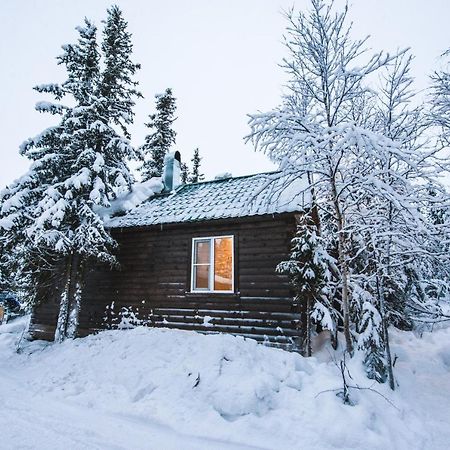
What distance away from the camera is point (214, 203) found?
1114 cm

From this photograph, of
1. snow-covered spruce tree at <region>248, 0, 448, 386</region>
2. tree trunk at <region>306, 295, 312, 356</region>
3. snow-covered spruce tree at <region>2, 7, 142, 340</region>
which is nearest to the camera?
snow-covered spruce tree at <region>248, 0, 448, 386</region>

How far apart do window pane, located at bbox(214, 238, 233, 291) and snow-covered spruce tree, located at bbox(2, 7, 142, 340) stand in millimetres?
3426

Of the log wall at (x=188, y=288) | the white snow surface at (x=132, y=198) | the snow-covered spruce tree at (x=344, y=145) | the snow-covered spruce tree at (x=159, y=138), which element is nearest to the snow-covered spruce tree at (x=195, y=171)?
the snow-covered spruce tree at (x=159, y=138)

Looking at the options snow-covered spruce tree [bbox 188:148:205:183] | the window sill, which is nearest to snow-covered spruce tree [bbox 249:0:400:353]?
the window sill

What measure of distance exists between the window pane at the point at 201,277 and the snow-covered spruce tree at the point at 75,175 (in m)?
2.80

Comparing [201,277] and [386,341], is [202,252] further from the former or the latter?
[386,341]

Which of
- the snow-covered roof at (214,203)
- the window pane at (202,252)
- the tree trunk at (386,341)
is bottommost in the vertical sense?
the tree trunk at (386,341)

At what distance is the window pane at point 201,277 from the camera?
10.5 m

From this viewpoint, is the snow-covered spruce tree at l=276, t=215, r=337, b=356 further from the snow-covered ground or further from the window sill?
the window sill

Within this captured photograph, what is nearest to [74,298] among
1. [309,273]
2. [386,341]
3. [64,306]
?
[64,306]

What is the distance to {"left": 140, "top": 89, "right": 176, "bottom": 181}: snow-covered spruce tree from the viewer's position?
874 inches

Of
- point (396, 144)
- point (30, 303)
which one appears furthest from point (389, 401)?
point (30, 303)

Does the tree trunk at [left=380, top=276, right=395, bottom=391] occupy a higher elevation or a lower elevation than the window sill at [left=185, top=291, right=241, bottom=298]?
lower

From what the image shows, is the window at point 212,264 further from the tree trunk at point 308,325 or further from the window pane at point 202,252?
the tree trunk at point 308,325
